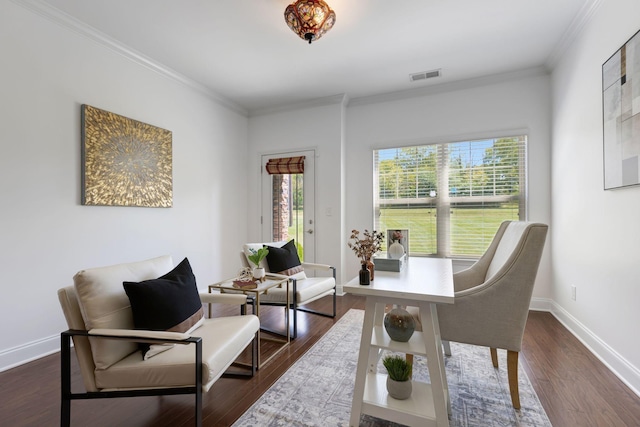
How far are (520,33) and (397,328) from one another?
301 centimetres

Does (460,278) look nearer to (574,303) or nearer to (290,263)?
(574,303)

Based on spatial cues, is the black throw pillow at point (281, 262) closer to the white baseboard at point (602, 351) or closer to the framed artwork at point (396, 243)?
the framed artwork at point (396, 243)

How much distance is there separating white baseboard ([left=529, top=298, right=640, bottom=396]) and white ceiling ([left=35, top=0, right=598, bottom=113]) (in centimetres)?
265

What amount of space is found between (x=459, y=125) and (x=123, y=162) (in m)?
3.87

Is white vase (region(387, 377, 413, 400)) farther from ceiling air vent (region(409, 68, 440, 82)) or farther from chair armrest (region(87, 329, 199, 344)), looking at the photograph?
ceiling air vent (region(409, 68, 440, 82))

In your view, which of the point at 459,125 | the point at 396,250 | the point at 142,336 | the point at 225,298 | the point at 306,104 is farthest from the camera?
the point at 306,104

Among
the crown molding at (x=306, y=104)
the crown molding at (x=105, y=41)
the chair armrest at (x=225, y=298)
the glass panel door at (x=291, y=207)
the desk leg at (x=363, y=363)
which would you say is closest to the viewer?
the desk leg at (x=363, y=363)

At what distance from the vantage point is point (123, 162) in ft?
9.87

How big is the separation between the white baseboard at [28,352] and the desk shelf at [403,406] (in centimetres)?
259

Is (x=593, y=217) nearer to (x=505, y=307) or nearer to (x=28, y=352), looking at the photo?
(x=505, y=307)

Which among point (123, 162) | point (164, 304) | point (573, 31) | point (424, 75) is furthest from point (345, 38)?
point (164, 304)

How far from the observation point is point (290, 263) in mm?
3186

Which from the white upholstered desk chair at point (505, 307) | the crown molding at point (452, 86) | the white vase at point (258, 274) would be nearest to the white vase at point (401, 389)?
the white upholstered desk chair at point (505, 307)

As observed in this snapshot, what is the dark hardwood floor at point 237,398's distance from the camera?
5.43 feet
